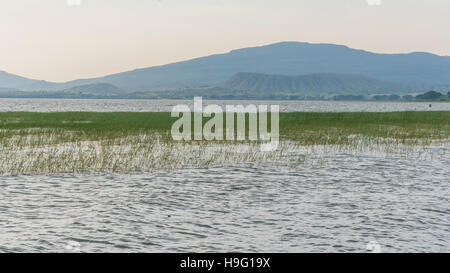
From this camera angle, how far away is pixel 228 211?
1945 centimetres

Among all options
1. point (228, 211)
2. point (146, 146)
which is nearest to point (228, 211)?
point (228, 211)

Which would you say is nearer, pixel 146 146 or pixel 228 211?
pixel 228 211

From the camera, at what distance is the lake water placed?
15477 millimetres

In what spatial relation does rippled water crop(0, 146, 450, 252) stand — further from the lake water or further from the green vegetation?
the green vegetation

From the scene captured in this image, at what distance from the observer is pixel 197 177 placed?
27.1 meters

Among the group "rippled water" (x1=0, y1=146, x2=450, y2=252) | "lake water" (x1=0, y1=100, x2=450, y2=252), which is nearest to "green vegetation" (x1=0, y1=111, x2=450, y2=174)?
"lake water" (x1=0, y1=100, x2=450, y2=252)

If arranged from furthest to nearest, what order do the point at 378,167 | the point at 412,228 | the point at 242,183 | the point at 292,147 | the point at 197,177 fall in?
the point at 292,147
the point at 378,167
the point at 197,177
the point at 242,183
the point at 412,228

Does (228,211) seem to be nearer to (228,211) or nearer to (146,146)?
(228,211)

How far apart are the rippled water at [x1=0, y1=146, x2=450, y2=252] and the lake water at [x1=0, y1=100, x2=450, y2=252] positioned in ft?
0.12

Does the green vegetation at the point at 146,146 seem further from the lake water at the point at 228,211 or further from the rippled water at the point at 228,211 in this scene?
the rippled water at the point at 228,211

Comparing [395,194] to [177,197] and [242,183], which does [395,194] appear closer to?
[242,183]

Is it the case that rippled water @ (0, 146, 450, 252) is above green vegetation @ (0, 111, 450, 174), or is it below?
below
